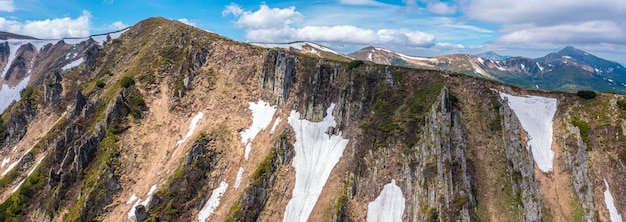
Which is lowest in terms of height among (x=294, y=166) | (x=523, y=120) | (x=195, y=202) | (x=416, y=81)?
(x=195, y=202)

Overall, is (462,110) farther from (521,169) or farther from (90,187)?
(90,187)

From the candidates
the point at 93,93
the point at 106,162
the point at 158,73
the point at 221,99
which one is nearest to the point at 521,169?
the point at 221,99

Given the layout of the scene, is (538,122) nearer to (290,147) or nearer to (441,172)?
(441,172)

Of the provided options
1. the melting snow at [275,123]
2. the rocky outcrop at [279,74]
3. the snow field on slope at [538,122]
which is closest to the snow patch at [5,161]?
the rocky outcrop at [279,74]

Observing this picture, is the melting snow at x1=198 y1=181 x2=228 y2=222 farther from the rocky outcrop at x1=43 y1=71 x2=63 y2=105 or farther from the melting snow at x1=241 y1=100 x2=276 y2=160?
the rocky outcrop at x1=43 y1=71 x2=63 y2=105

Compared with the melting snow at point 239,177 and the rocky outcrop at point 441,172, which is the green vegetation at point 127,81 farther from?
the rocky outcrop at point 441,172
